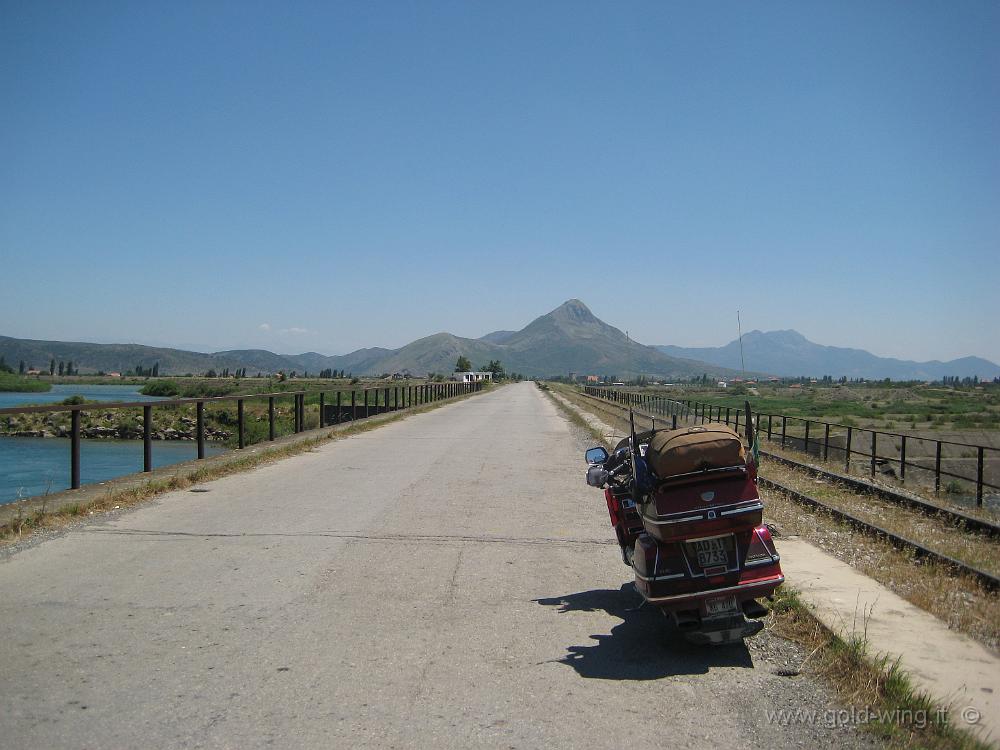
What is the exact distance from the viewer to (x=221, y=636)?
17.2 ft

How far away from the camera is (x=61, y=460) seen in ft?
88.5

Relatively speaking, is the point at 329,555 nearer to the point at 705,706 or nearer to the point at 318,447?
the point at 705,706

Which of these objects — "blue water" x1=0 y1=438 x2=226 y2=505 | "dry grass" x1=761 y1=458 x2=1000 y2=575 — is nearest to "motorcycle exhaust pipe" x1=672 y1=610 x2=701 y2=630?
"dry grass" x1=761 y1=458 x2=1000 y2=575

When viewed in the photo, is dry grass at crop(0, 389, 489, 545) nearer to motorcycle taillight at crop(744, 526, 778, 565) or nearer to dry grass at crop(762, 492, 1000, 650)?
motorcycle taillight at crop(744, 526, 778, 565)

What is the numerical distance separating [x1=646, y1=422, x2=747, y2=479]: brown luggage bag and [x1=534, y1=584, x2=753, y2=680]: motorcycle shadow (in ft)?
3.97

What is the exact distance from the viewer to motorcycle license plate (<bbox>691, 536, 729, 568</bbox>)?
5.10m

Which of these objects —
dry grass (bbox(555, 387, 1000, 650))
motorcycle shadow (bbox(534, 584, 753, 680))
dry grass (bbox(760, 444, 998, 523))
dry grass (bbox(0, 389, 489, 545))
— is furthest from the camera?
dry grass (bbox(760, 444, 998, 523))

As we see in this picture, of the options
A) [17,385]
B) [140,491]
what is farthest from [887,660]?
[17,385]

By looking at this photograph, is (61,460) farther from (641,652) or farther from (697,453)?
(697,453)

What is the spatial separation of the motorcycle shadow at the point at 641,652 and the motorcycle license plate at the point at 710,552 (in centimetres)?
66

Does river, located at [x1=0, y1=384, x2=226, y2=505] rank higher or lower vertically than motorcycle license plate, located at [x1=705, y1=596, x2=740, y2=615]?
lower

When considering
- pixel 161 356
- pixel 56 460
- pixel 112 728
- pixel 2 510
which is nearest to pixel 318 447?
pixel 2 510

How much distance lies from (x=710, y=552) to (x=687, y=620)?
0.46 meters

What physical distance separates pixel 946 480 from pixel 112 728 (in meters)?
32.6
